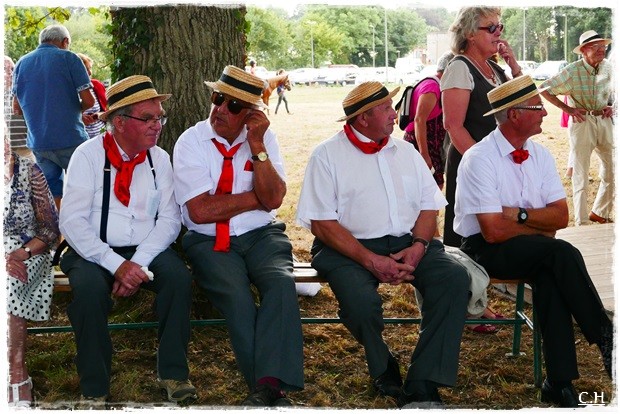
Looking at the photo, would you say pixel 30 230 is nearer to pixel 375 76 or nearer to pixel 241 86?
pixel 241 86

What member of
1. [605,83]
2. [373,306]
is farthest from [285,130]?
[373,306]

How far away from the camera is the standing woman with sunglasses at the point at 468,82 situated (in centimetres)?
488

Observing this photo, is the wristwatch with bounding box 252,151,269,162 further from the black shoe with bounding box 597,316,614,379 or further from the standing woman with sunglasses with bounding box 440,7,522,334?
the black shoe with bounding box 597,316,614,379

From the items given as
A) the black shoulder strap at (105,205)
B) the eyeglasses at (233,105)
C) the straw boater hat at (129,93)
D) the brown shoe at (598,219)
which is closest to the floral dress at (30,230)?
the black shoulder strap at (105,205)

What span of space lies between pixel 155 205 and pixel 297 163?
8.89 metres

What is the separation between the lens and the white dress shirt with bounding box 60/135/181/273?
3.98m

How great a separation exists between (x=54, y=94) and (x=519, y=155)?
407 centimetres

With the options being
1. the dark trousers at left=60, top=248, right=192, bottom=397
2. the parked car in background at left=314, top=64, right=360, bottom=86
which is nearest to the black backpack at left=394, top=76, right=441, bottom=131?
the dark trousers at left=60, top=248, right=192, bottom=397

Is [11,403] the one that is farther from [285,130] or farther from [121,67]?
[285,130]

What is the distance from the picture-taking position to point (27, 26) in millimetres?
6883

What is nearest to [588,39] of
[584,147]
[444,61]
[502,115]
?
[584,147]

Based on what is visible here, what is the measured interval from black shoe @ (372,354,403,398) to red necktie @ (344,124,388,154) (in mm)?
1015

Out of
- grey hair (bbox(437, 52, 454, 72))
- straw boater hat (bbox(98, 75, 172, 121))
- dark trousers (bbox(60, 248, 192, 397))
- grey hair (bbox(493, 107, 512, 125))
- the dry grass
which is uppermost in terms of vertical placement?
grey hair (bbox(437, 52, 454, 72))

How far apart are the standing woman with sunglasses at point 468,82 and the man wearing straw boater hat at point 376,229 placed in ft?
2.03
